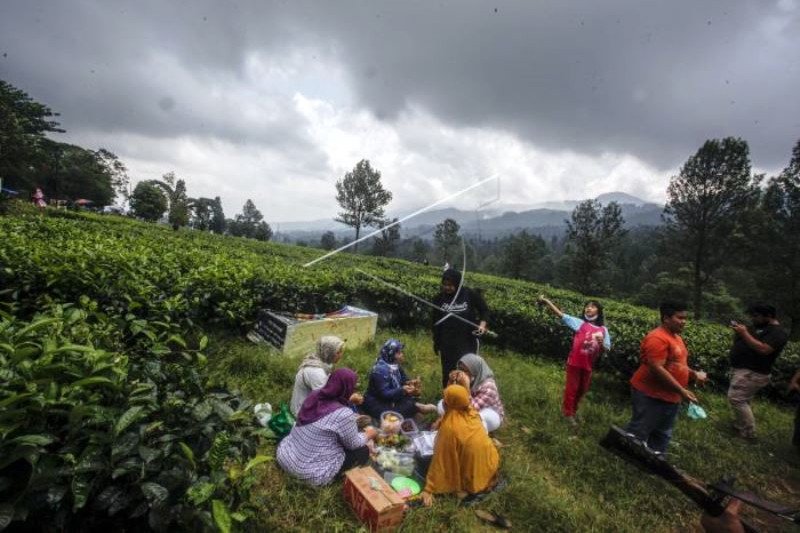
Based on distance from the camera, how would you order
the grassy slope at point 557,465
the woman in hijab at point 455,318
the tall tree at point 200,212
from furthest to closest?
the tall tree at point 200,212, the woman in hijab at point 455,318, the grassy slope at point 557,465

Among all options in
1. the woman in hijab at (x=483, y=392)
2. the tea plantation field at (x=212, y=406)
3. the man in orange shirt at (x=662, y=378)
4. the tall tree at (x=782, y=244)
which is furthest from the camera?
the tall tree at (x=782, y=244)

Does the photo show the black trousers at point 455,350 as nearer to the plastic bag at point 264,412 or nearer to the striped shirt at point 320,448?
the striped shirt at point 320,448

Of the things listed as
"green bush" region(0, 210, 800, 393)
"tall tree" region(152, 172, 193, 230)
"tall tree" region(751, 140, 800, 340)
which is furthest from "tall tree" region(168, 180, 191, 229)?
"tall tree" region(751, 140, 800, 340)

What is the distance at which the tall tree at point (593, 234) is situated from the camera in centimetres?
2734

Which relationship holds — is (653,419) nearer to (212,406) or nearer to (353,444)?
(353,444)

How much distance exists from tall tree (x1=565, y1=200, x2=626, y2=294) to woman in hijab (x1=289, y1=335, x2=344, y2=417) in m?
28.0

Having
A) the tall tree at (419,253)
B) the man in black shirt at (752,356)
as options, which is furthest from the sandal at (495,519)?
the man in black shirt at (752,356)

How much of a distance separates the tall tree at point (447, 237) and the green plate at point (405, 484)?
2.78 metres

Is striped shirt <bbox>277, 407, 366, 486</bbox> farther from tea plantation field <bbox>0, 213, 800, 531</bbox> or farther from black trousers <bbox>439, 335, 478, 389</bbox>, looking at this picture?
black trousers <bbox>439, 335, 478, 389</bbox>

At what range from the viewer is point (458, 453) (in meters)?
3.47

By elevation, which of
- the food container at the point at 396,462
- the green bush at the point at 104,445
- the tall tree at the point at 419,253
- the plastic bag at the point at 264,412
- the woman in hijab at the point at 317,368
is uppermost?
the tall tree at the point at 419,253

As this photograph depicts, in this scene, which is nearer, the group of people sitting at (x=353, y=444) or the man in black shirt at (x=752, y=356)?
the group of people sitting at (x=353, y=444)

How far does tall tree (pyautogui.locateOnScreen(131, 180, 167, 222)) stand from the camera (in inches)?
1884

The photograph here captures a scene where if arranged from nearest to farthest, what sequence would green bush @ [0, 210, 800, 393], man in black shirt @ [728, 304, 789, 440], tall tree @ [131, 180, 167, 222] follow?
green bush @ [0, 210, 800, 393], man in black shirt @ [728, 304, 789, 440], tall tree @ [131, 180, 167, 222]
